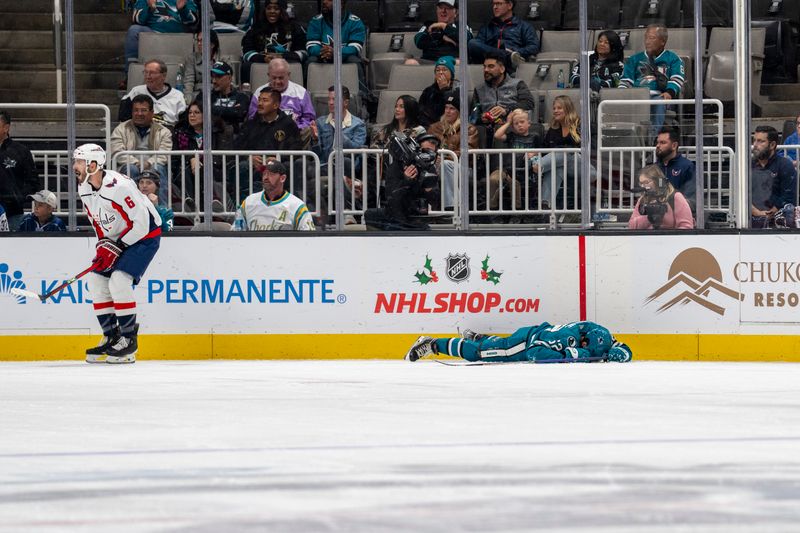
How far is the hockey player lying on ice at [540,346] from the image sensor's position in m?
9.84

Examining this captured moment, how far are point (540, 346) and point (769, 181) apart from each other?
7.03 ft

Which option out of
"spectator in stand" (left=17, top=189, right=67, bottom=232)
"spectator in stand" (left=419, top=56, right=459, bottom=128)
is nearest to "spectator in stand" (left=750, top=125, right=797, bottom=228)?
"spectator in stand" (left=419, top=56, right=459, bottom=128)

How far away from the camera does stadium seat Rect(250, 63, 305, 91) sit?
1084cm

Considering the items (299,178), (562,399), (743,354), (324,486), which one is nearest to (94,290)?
(299,178)

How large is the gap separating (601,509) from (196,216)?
21.8ft

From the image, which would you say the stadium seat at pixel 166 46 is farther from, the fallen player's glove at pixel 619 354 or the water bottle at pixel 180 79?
the fallen player's glove at pixel 619 354

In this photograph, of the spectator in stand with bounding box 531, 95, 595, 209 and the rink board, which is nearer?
the rink board

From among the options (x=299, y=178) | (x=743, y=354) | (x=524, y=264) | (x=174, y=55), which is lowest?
(x=743, y=354)

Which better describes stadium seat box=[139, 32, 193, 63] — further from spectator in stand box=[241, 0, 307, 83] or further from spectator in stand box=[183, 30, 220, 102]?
spectator in stand box=[241, 0, 307, 83]

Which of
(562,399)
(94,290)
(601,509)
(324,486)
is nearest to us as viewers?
(601,509)

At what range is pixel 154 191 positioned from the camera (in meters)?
10.6

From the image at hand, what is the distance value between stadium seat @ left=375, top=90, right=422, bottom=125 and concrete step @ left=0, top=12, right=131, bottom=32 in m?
2.02

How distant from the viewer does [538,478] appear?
502cm

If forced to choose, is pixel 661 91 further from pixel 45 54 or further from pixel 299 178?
pixel 45 54
